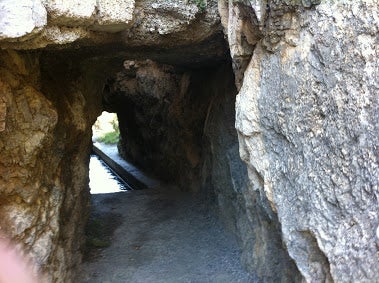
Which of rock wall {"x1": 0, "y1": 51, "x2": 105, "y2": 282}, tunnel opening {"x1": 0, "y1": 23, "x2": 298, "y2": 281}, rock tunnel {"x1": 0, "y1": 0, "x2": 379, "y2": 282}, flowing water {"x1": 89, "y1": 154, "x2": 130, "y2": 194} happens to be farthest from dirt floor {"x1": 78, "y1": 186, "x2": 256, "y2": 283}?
flowing water {"x1": 89, "y1": 154, "x2": 130, "y2": 194}

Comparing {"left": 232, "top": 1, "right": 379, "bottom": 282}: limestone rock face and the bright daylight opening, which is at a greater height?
{"left": 232, "top": 1, "right": 379, "bottom": 282}: limestone rock face

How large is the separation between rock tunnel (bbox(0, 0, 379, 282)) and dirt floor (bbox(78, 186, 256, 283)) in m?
0.41

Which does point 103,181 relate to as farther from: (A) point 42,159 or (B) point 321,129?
(B) point 321,129

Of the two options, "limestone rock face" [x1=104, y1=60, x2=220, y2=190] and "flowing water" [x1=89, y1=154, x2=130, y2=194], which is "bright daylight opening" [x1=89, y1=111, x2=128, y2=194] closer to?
"flowing water" [x1=89, y1=154, x2=130, y2=194]

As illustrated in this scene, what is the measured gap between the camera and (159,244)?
6660 millimetres

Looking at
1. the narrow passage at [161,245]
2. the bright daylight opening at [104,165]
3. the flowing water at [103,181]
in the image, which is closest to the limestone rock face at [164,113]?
the narrow passage at [161,245]

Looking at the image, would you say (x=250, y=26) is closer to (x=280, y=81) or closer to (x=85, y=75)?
(x=280, y=81)

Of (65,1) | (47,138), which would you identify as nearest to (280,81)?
(65,1)

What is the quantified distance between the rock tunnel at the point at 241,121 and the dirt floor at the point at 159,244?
1.33 ft

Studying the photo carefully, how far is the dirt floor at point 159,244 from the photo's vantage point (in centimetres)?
571

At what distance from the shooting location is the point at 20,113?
13.3 feet

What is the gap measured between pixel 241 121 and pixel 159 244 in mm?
3525

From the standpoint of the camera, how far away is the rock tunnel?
264 centimetres

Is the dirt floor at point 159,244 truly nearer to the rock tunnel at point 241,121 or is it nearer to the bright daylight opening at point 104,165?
the rock tunnel at point 241,121
